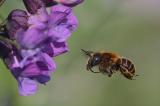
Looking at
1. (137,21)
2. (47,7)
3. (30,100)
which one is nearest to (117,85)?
(137,21)

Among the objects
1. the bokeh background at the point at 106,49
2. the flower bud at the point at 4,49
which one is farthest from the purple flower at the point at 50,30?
the bokeh background at the point at 106,49

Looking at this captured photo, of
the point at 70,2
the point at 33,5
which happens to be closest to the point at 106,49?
the point at 70,2

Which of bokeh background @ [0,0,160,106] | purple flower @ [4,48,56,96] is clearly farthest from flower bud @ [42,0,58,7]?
bokeh background @ [0,0,160,106]

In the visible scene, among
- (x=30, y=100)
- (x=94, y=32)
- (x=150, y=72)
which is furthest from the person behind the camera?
(x=150, y=72)

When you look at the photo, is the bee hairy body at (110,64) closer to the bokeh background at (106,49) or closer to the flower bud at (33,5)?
the flower bud at (33,5)

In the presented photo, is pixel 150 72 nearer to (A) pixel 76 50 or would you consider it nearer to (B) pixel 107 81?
(B) pixel 107 81

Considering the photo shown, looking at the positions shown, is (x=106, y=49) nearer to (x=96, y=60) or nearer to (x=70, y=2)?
(x=96, y=60)
